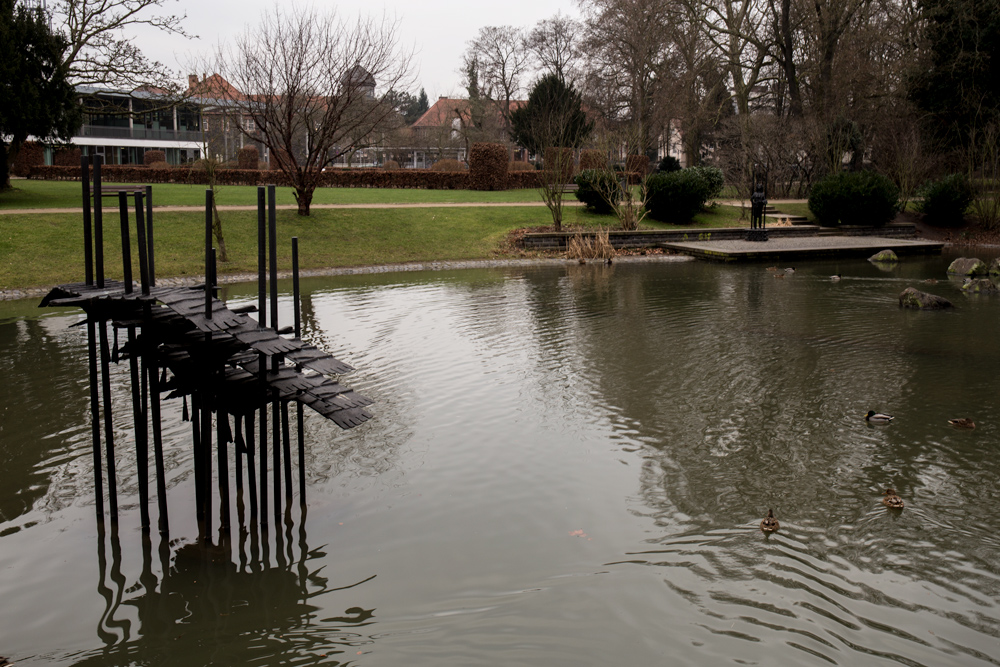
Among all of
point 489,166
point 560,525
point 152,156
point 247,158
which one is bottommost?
point 560,525

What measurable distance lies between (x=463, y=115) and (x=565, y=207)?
163ft

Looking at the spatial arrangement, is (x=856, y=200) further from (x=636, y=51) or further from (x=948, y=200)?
(x=636, y=51)

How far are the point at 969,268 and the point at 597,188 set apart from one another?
10591 millimetres

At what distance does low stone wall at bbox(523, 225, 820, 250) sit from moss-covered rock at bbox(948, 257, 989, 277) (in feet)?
23.3

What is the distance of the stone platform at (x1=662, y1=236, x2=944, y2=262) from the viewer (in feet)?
68.4

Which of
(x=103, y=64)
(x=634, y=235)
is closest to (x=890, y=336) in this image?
(x=634, y=235)

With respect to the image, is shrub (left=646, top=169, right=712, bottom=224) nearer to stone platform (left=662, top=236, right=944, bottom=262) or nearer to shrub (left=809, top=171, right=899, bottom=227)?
stone platform (left=662, top=236, right=944, bottom=262)

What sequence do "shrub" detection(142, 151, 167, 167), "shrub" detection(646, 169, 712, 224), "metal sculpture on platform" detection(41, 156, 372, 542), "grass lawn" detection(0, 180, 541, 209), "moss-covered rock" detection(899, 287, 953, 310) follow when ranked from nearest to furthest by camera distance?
"metal sculpture on platform" detection(41, 156, 372, 542) → "moss-covered rock" detection(899, 287, 953, 310) → "grass lawn" detection(0, 180, 541, 209) → "shrub" detection(646, 169, 712, 224) → "shrub" detection(142, 151, 167, 167)

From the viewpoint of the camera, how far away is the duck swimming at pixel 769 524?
518 cm

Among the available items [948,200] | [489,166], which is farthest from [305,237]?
[948,200]

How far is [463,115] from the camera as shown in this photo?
2906 inches

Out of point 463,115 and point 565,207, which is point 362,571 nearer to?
point 565,207

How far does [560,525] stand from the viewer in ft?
17.6

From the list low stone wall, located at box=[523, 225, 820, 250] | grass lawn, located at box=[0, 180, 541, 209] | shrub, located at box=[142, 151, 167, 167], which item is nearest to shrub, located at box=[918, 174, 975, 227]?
low stone wall, located at box=[523, 225, 820, 250]
